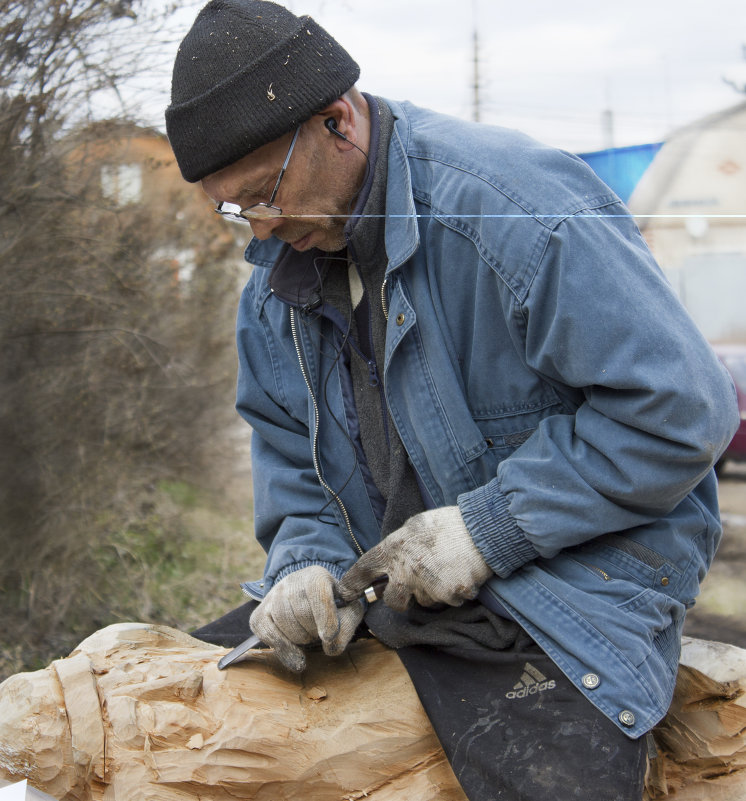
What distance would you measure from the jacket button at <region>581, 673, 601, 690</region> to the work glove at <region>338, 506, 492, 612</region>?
0.26 m

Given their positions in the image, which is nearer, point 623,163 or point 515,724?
point 515,724

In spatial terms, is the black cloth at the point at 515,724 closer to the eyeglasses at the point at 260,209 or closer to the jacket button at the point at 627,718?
the jacket button at the point at 627,718

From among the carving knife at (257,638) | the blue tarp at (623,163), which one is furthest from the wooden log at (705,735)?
the blue tarp at (623,163)

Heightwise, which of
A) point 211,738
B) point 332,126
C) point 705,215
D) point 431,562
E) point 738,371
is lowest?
point 211,738

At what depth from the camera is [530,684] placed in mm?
1636

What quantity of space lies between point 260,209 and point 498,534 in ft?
2.76

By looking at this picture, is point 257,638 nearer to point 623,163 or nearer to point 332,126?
point 332,126

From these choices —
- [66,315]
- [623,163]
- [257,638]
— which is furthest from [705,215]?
[66,315]

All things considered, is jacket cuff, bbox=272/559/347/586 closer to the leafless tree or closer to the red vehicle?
the red vehicle

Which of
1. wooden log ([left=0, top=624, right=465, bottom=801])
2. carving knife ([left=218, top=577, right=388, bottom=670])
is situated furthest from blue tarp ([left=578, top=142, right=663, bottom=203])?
wooden log ([left=0, top=624, right=465, bottom=801])

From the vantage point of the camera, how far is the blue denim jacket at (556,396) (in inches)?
60.2

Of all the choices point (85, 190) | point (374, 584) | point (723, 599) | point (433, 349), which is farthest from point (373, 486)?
point (85, 190)

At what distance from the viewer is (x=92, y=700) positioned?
5.71 feet

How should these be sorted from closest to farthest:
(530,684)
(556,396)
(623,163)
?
(530,684)
(556,396)
(623,163)
